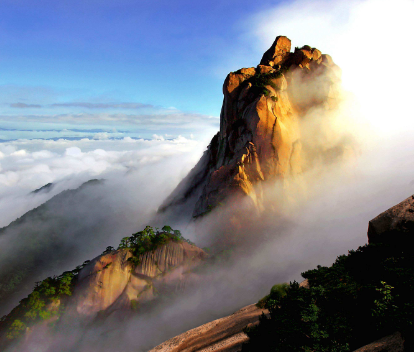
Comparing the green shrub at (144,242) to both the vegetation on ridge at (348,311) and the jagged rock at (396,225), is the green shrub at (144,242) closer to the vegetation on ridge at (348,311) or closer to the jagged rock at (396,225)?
the vegetation on ridge at (348,311)

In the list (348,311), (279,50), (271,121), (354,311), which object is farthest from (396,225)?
(279,50)

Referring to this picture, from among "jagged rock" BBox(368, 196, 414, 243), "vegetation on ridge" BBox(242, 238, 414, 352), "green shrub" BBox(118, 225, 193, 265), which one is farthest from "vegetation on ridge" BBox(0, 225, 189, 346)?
"jagged rock" BBox(368, 196, 414, 243)

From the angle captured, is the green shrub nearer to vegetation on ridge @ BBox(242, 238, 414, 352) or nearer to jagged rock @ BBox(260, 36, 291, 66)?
vegetation on ridge @ BBox(242, 238, 414, 352)

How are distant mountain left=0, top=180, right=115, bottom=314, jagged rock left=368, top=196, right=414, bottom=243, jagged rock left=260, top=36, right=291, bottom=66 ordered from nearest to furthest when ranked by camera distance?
jagged rock left=368, top=196, right=414, bottom=243
jagged rock left=260, top=36, right=291, bottom=66
distant mountain left=0, top=180, right=115, bottom=314

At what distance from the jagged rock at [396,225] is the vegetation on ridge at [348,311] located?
1.69 metres

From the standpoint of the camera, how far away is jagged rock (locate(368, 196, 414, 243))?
1808 centimetres

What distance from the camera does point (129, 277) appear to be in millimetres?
27562

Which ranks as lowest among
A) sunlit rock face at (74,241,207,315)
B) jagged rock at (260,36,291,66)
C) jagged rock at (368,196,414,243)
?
jagged rock at (368,196,414,243)

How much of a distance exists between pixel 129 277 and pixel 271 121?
32888 millimetres

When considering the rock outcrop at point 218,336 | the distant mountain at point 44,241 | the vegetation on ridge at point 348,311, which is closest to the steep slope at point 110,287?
the rock outcrop at point 218,336

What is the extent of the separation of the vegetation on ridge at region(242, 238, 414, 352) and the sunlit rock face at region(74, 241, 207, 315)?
1649 centimetres

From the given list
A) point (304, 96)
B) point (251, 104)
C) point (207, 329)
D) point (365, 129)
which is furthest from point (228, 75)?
point (207, 329)

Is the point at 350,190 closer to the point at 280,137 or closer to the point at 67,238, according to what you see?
the point at 280,137

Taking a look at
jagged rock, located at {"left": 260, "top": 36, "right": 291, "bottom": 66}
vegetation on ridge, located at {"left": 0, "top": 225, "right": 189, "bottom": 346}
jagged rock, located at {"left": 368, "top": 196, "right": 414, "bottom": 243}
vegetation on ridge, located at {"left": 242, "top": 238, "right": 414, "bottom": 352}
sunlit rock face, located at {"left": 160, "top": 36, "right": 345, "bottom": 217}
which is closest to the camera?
vegetation on ridge, located at {"left": 242, "top": 238, "right": 414, "bottom": 352}
